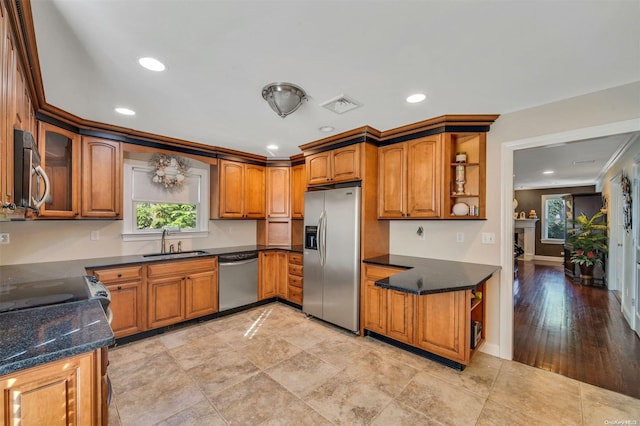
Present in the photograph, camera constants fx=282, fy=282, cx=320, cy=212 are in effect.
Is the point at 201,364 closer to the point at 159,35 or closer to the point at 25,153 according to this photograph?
the point at 25,153

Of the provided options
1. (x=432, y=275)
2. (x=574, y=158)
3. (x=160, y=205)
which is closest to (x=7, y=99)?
(x=160, y=205)

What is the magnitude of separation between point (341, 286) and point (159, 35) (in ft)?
9.27

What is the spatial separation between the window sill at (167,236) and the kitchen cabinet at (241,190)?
1.35 feet

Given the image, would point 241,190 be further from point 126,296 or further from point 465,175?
point 465,175

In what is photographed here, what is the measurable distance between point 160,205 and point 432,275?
138 inches

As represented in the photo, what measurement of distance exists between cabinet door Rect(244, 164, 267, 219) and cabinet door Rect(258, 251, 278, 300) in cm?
67

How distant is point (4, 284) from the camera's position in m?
2.05

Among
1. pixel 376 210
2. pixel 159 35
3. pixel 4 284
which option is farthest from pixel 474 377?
pixel 4 284

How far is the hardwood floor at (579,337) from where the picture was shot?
2441 mm

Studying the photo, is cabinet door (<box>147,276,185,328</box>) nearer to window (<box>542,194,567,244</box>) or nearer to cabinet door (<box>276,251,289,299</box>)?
cabinet door (<box>276,251,289,299</box>)

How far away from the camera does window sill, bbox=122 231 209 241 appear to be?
353cm

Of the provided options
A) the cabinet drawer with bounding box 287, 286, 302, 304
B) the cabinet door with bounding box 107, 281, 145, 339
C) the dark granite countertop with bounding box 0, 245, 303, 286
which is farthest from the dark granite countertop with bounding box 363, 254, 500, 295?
the cabinet door with bounding box 107, 281, 145, 339

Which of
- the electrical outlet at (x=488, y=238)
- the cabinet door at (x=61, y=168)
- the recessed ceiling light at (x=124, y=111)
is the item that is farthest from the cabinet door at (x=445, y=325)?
the cabinet door at (x=61, y=168)

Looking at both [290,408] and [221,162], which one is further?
[221,162]
